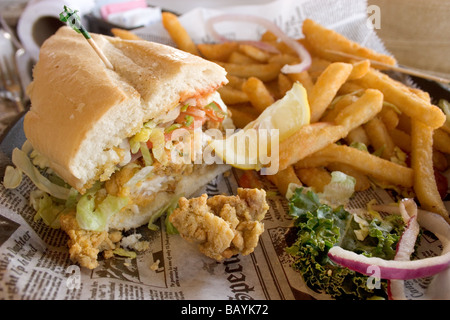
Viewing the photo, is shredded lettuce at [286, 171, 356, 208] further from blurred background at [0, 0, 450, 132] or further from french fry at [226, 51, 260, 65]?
blurred background at [0, 0, 450, 132]

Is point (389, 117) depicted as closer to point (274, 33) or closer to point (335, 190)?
point (335, 190)

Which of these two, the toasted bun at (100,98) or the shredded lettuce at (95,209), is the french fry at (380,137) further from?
the shredded lettuce at (95,209)

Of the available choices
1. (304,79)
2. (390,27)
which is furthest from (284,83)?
(390,27)

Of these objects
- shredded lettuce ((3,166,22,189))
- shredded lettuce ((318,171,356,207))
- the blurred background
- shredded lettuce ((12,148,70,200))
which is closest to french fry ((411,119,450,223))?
shredded lettuce ((318,171,356,207))

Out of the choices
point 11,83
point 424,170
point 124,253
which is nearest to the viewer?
point 124,253

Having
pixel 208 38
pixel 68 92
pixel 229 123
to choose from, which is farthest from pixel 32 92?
pixel 208 38

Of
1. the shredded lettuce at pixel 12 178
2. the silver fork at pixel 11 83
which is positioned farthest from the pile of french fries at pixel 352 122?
the silver fork at pixel 11 83

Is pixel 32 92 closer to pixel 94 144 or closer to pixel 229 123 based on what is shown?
pixel 94 144
